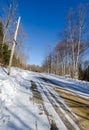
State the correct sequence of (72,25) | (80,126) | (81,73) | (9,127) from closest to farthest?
(9,127) < (80,126) < (72,25) < (81,73)

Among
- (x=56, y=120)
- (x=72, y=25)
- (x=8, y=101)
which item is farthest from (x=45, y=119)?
(x=72, y=25)

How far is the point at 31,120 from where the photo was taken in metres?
5.54

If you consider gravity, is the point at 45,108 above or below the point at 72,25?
below

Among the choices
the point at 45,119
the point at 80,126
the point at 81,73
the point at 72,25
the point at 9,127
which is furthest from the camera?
the point at 81,73

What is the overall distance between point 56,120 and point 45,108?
138cm

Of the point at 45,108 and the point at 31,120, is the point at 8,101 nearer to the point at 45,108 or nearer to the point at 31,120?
the point at 45,108

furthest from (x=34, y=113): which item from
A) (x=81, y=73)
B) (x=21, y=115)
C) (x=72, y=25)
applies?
(x=81, y=73)

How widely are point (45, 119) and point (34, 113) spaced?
669mm

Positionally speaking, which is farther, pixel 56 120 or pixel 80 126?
pixel 56 120

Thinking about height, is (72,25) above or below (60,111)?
above

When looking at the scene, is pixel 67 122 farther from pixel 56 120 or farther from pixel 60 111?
pixel 60 111

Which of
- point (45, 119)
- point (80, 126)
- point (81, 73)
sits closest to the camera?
point (80, 126)

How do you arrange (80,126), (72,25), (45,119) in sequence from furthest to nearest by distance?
(72,25)
(45,119)
(80,126)

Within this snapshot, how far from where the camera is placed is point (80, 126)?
17.6ft
